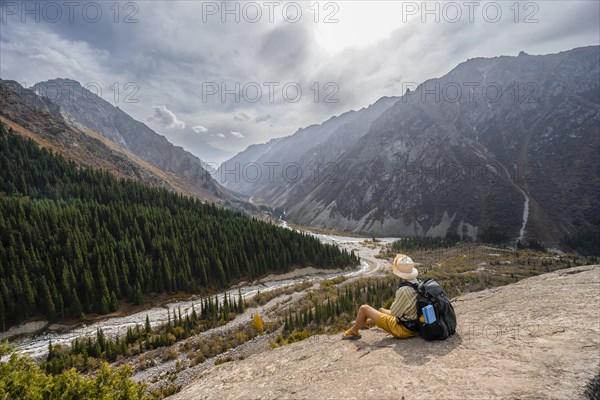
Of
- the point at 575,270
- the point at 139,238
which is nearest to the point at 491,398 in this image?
the point at 575,270

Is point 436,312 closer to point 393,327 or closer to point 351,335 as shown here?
point 393,327

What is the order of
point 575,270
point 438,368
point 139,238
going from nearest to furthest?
point 438,368 < point 575,270 < point 139,238

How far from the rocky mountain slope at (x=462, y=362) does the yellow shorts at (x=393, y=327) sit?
0.74 feet

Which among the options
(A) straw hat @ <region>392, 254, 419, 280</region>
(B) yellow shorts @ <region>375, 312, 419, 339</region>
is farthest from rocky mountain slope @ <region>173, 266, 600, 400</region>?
(A) straw hat @ <region>392, 254, 419, 280</region>

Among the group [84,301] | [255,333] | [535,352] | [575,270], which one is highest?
[535,352]

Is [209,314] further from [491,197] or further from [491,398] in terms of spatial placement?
[491,197]

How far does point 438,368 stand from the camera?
5.72 metres

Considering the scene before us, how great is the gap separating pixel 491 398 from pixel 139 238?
201 ft

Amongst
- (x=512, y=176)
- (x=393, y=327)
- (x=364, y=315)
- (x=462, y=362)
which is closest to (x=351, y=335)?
(x=364, y=315)

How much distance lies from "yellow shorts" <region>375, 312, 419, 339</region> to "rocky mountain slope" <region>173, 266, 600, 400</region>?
0.74 ft

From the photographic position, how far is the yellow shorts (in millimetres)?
7531

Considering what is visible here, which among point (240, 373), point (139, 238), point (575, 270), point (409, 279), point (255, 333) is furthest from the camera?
point (139, 238)

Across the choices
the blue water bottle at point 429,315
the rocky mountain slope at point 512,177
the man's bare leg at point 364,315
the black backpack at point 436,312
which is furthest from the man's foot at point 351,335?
the rocky mountain slope at point 512,177

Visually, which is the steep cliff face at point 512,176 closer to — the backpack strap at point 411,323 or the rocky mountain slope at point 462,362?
the rocky mountain slope at point 462,362
